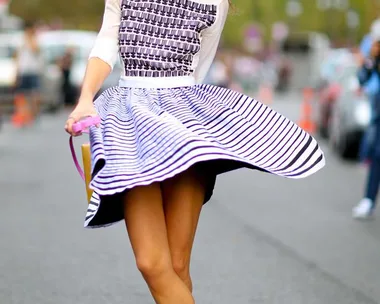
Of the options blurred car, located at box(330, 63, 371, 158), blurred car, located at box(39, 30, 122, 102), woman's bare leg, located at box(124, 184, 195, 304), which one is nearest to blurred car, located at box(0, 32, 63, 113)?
blurred car, located at box(39, 30, 122, 102)

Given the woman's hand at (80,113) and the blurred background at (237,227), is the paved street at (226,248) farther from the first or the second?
the woman's hand at (80,113)

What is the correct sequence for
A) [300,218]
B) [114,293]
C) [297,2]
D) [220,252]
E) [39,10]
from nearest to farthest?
[114,293]
[220,252]
[300,218]
[39,10]
[297,2]

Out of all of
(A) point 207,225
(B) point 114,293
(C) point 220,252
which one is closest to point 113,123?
(B) point 114,293

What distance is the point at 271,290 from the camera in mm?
5914

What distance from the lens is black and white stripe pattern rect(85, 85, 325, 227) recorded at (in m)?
3.53

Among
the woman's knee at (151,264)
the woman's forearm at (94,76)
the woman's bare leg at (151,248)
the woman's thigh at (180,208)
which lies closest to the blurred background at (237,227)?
the woman's forearm at (94,76)

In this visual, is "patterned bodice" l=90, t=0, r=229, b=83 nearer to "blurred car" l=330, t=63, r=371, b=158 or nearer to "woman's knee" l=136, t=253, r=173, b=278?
"woman's knee" l=136, t=253, r=173, b=278

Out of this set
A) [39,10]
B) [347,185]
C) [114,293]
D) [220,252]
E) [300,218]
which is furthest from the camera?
[39,10]

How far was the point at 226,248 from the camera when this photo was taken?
7.35 m

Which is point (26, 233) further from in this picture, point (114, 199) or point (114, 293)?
point (114, 199)

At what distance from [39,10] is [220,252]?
208ft

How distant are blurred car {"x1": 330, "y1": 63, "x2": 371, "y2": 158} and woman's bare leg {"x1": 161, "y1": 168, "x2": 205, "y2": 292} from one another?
10.2 metres

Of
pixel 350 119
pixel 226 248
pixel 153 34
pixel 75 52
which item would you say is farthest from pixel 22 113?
pixel 153 34

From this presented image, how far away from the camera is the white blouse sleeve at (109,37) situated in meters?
3.91
